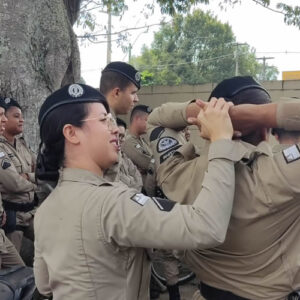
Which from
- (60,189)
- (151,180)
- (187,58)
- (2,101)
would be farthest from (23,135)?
(187,58)

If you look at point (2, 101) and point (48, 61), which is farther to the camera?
point (48, 61)

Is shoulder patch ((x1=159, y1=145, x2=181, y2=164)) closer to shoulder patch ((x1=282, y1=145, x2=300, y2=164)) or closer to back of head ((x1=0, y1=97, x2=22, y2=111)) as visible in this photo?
shoulder patch ((x1=282, y1=145, x2=300, y2=164))

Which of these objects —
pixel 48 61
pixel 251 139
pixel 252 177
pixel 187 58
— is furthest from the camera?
pixel 187 58

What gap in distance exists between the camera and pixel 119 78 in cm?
300

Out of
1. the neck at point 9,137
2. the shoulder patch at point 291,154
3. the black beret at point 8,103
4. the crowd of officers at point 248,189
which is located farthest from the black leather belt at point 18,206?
the shoulder patch at point 291,154

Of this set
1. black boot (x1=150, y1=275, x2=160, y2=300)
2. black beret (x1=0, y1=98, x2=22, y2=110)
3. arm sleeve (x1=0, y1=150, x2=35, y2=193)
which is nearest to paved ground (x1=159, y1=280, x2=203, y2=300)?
black boot (x1=150, y1=275, x2=160, y2=300)

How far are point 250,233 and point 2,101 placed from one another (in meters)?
3.27

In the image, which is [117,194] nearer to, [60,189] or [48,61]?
[60,189]

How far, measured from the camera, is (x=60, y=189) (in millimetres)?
1540

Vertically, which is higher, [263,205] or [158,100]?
[263,205]

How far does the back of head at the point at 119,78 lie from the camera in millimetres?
2988

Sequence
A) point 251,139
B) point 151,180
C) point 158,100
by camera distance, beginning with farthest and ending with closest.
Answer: point 158,100 < point 151,180 < point 251,139

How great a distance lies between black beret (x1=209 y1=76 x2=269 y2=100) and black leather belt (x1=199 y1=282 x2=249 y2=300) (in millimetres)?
718

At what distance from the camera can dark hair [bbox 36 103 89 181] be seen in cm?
154
